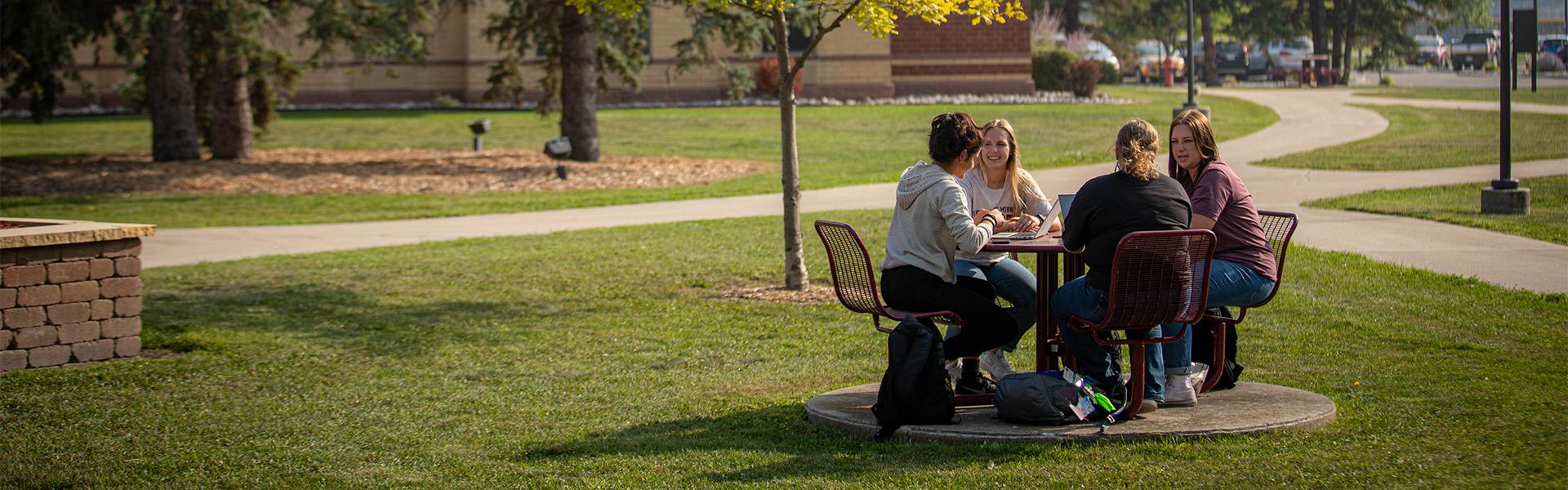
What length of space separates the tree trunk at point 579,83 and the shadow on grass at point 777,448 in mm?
14453

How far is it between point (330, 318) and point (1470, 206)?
401 inches

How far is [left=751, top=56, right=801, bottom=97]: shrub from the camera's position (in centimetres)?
3738

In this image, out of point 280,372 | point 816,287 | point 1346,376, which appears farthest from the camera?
point 816,287

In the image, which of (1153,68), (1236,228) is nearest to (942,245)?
(1236,228)

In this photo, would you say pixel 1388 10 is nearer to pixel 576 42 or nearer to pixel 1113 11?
pixel 1113 11

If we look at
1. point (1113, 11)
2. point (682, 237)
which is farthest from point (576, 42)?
point (1113, 11)

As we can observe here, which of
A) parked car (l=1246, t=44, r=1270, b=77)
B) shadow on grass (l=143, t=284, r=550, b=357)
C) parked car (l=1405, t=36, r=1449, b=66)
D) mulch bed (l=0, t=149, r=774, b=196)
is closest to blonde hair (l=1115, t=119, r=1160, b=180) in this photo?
shadow on grass (l=143, t=284, r=550, b=357)

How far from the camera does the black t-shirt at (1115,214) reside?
575 cm

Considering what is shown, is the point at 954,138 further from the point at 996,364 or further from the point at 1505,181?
the point at 1505,181

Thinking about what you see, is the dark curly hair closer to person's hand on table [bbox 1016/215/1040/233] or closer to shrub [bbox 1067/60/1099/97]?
person's hand on table [bbox 1016/215/1040/233]

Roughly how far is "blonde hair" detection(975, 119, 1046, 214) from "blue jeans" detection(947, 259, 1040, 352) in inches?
21.0

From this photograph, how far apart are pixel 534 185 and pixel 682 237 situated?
6.23 m

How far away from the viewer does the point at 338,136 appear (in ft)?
92.6

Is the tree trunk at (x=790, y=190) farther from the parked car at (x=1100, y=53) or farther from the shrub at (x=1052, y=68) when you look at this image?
the parked car at (x=1100, y=53)
